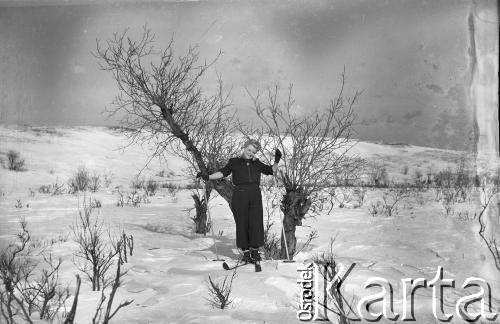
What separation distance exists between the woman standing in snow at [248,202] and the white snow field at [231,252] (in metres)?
0.29

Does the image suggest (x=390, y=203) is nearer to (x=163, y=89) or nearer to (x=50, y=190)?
(x=163, y=89)

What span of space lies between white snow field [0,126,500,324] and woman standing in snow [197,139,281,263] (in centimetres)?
29

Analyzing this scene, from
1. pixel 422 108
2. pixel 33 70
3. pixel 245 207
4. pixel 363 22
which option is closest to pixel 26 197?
pixel 33 70

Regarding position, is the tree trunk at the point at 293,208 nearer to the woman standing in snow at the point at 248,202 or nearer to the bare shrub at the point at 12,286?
the woman standing in snow at the point at 248,202

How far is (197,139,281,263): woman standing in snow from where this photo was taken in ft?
Answer: 15.5

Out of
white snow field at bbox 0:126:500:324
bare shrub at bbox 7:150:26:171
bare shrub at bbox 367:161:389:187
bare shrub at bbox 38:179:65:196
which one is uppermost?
bare shrub at bbox 7:150:26:171

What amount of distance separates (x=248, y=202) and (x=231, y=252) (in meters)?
1.65

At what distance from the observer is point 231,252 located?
614 centimetres

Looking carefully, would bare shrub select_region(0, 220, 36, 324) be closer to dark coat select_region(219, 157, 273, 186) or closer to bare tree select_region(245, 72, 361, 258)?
dark coat select_region(219, 157, 273, 186)

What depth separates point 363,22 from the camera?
766 centimetres

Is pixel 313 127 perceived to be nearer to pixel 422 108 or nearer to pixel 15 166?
pixel 422 108

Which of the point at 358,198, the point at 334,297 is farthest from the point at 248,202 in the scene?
the point at 358,198

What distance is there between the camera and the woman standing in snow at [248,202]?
4734 mm

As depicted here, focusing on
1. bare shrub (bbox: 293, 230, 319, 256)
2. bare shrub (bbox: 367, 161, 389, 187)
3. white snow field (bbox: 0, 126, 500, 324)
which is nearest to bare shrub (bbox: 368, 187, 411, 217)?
white snow field (bbox: 0, 126, 500, 324)
